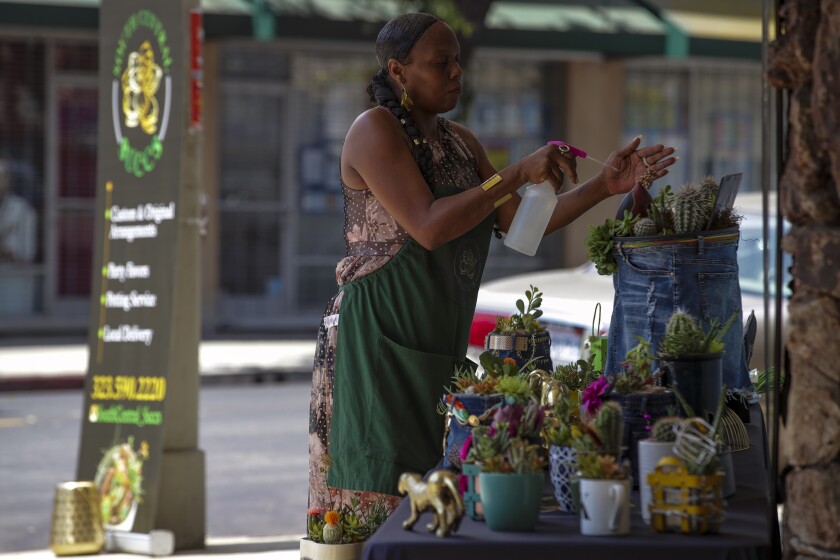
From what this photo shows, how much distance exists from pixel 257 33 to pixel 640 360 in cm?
1431

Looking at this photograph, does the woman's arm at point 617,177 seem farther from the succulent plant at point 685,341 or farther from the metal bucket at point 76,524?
the metal bucket at point 76,524

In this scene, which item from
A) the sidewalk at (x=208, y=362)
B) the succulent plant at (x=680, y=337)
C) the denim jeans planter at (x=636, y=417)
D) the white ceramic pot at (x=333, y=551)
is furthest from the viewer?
the sidewalk at (x=208, y=362)

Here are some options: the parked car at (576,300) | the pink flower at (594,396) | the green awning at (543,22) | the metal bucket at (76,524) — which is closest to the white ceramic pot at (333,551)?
the pink flower at (594,396)

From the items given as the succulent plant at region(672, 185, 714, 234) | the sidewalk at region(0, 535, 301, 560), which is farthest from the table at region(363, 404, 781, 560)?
the sidewalk at region(0, 535, 301, 560)

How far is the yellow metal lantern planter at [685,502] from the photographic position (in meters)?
2.01

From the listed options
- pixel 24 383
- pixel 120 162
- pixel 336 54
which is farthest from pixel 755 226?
pixel 336 54

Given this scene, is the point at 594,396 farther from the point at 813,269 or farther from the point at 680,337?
the point at 813,269

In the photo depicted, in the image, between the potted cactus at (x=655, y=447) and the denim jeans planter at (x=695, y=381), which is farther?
the denim jeans planter at (x=695, y=381)

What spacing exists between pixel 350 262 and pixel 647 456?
1.17m

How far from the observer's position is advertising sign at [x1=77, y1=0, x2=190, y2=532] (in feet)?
19.1

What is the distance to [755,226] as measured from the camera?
6.66m

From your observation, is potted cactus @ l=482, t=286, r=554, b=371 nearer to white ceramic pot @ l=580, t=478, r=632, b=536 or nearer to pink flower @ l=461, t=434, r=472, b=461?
pink flower @ l=461, t=434, r=472, b=461

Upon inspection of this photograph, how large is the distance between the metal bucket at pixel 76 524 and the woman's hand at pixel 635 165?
3.65 metres

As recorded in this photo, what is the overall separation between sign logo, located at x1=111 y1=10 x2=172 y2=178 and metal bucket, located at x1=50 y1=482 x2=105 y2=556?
1473 mm
